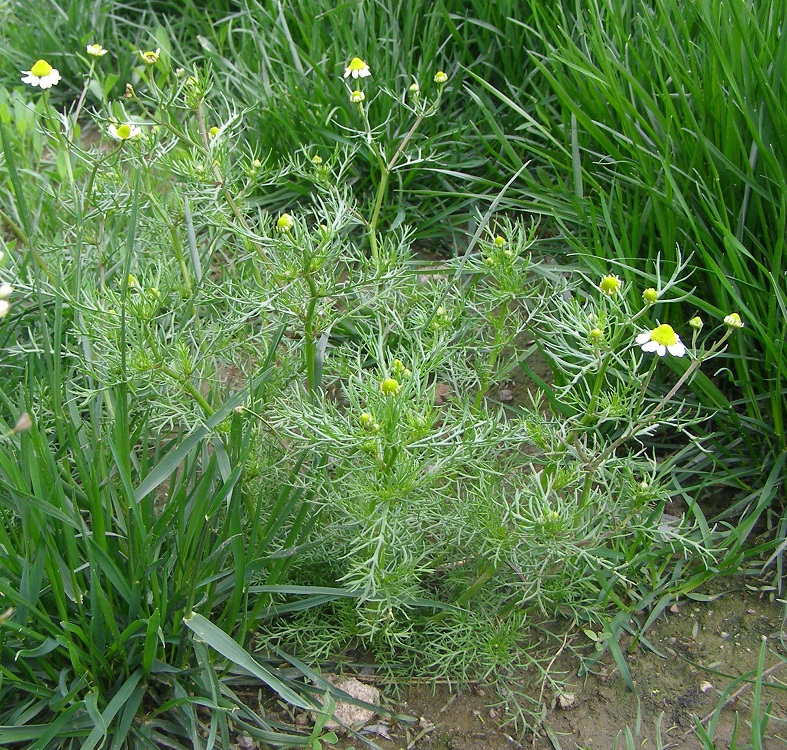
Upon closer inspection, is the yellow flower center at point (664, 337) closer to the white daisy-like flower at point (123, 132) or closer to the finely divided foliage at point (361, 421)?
the finely divided foliage at point (361, 421)

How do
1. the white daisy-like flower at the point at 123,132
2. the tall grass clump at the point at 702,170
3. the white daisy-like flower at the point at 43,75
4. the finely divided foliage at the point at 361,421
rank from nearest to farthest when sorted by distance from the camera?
the finely divided foliage at the point at 361,421 < the white daisy-like flower at the point at 123,132 < the white daisy-like flower at the point at 43,75 < the tall grass clump at the point at 702,170

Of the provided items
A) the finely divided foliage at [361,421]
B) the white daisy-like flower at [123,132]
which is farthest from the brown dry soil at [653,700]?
the white daisy-like flower at [123,132]

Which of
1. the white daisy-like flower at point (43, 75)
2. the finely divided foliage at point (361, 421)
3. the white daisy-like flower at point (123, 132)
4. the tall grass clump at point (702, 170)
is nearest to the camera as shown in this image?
the finely divided foliage at point (361, 421)

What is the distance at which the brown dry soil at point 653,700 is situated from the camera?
184 cm

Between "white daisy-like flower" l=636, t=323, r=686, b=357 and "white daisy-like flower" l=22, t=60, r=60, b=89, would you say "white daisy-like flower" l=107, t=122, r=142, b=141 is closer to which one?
"white daisy-like flower" l=22, t=60, r=60, b=89

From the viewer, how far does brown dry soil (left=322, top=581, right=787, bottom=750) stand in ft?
6.04

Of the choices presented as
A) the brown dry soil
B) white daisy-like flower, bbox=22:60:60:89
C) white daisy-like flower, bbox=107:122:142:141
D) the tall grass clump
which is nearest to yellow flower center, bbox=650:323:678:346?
the tall grass clump

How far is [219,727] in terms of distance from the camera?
69.3 inches

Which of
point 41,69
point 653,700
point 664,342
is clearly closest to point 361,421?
point 664,342

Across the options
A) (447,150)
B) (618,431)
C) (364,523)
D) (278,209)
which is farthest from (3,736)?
(447,150)

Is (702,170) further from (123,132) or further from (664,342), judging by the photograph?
(123,132)

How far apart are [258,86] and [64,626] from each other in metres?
2.20

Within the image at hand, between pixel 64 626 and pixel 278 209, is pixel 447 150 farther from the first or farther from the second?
pixel 64 626

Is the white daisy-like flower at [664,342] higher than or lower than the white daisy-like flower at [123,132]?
lower
